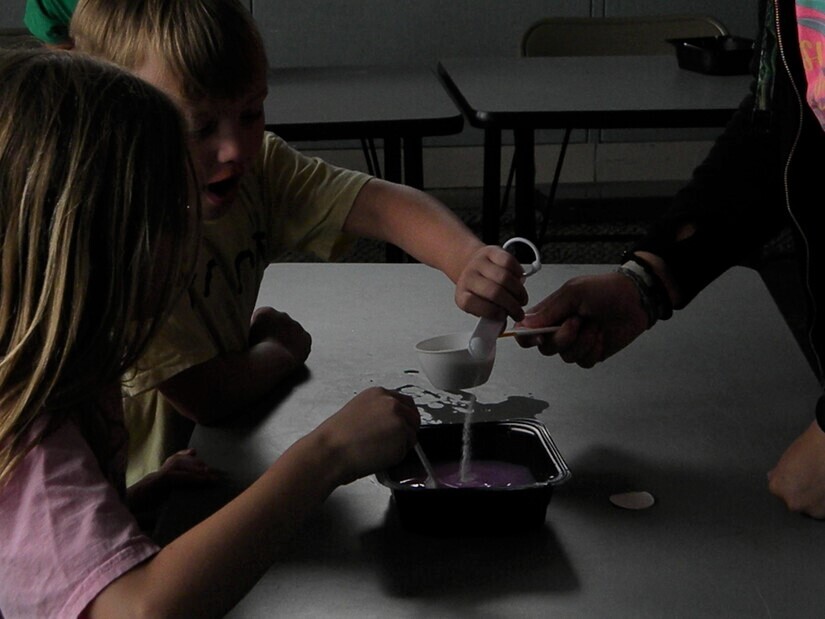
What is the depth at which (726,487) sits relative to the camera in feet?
3.25

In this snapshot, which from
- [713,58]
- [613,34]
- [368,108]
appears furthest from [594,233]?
[368,108]

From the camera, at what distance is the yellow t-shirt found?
4.01 feet

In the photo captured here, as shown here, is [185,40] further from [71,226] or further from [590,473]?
[590,473]

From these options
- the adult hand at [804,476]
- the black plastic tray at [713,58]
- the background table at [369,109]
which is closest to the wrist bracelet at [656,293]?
the adult hand at [804,476]

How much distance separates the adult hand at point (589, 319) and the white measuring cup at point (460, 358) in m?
0.11

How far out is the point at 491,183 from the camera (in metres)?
2.73

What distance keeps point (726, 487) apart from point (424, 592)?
30 centimetres

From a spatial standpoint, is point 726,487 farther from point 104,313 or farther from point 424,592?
point 104,313

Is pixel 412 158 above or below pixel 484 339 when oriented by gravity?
below

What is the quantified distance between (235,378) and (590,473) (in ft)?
1.21

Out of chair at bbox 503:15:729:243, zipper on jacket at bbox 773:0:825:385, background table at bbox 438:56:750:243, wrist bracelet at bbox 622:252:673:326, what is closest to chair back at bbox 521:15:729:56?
chair at bbox 503:15:729:243

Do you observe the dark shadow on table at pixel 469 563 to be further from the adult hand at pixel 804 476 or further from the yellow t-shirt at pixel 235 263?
the yellow t-shirt at pixel 235 263

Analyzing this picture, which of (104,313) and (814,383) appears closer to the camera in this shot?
(104,313)

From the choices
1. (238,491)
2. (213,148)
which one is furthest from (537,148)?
(238,491)
